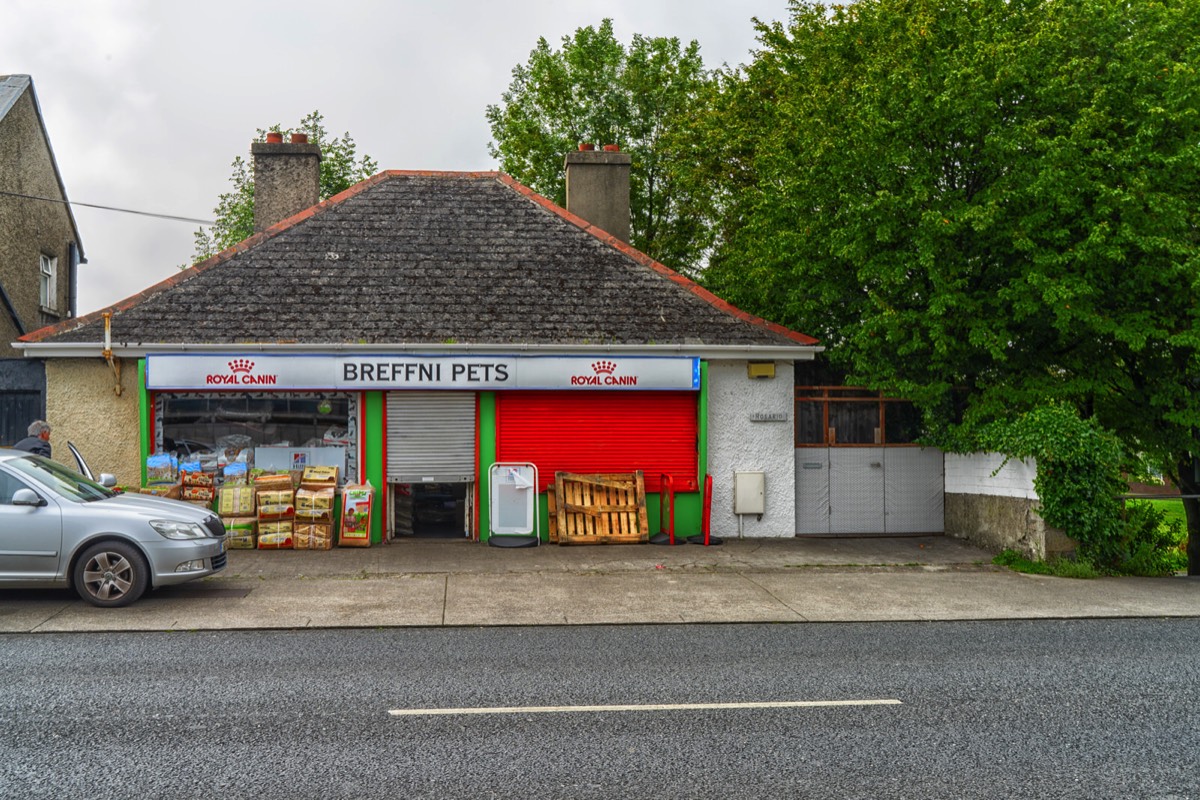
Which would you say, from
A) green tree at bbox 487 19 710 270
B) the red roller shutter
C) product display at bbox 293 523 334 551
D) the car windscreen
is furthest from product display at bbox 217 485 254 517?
green tree at bbox 487 19 710 270

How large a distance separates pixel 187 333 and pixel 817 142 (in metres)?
10.1

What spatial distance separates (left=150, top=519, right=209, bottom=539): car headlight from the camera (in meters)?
10.0

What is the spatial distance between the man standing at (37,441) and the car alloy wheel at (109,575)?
317 cm

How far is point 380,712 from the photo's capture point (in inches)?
250

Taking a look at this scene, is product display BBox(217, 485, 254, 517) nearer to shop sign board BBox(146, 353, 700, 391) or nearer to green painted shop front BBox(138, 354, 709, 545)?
green painted shop front BBox(138, 354, 709, 545)

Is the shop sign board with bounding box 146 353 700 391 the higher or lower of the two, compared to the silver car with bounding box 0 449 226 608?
higher

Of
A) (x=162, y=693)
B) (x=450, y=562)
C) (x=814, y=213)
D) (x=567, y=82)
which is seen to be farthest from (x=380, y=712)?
(x=567, y=82)

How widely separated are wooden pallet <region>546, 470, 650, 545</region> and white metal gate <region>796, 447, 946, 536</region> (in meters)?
2.86

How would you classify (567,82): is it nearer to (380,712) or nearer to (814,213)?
(814,213)

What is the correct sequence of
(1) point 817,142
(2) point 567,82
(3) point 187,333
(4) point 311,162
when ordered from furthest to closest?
(2) point 567,82, (4) point 311,162, (1) point 817,142, (3) point 187,333

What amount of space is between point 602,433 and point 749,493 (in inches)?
98.7

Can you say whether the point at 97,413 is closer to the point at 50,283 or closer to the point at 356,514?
the point at 356,514

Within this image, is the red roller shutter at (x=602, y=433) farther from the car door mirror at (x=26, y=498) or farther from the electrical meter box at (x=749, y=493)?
the car door mirror at (x=26, y=498)

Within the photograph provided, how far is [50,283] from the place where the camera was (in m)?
23.7
